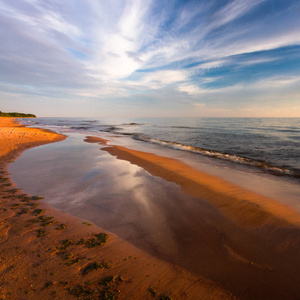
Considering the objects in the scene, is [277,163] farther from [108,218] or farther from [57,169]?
[57,169]

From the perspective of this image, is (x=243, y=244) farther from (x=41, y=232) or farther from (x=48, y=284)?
(x=41, y=232)

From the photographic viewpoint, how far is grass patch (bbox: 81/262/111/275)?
282 cm

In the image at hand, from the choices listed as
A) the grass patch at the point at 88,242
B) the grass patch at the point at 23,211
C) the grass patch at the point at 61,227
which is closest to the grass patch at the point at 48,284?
the grass patch at the point at 88,242

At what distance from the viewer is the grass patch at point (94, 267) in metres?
2.82

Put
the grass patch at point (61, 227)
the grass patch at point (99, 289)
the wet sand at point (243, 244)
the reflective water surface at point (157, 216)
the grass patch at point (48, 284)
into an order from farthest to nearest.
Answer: the grass patch at point (61, 227) → the reflective water surface at point (157, 216) → the wet sand at point (243, 244) → the grass patch at point (48, 284) → the grass patch at point (99, 289)

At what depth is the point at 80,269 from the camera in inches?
112

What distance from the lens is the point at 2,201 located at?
5.05 metres

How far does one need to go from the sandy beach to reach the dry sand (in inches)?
0.6

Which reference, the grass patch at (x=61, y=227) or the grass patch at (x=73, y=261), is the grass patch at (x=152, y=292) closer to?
the grass patch at (x=73, y=261)

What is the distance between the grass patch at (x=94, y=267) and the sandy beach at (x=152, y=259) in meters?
0.02

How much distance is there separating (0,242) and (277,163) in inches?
585

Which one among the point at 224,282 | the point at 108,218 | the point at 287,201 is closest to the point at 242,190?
the point at 287,201

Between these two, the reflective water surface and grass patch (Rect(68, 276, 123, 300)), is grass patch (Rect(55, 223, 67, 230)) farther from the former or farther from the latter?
grass patch (Rect(68, 276, 123, 300))

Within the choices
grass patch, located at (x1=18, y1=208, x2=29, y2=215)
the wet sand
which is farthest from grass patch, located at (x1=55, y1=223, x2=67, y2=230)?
the wet sand
